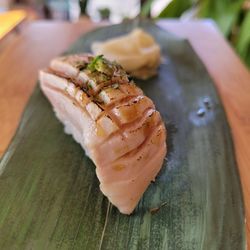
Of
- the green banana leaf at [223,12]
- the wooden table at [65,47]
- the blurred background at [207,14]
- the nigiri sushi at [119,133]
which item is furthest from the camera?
the green banana leaf at [223,12]

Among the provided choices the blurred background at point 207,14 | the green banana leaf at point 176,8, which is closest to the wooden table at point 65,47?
the blurred background at point 207,14

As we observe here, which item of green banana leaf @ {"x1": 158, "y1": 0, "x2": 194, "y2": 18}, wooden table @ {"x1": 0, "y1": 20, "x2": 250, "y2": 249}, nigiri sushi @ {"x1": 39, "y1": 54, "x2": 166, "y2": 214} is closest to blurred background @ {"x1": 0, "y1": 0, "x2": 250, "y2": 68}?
green banana leaf @ {"x1": 158, "y1": 0, "x2": 194, "y2": 18}

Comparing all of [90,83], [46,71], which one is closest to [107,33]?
[46,71]

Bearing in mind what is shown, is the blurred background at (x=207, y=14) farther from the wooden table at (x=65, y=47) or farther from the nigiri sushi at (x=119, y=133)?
the nigiri sushi at (x=119, y=133)

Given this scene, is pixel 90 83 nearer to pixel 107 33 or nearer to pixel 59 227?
pixel 59 227

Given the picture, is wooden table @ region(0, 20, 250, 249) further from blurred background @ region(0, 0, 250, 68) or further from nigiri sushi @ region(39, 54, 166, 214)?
nigiri sushi @ region(39, 54, 166, 214)

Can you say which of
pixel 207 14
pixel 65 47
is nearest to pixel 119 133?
pixel 65 47

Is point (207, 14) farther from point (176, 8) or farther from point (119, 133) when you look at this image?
point (119, 133)
